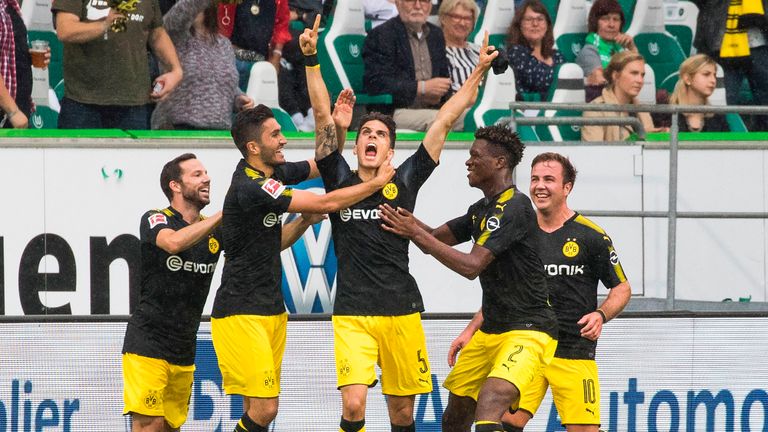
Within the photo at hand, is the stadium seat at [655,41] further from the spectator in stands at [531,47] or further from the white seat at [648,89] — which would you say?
the spectator in stands at [531,47]

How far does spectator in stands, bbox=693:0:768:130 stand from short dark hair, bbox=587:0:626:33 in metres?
0.85

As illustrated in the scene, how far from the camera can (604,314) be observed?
32.4 feet

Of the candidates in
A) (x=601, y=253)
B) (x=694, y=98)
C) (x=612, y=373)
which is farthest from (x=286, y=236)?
(x=694, y=98)

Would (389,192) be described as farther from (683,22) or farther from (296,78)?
(683,22)

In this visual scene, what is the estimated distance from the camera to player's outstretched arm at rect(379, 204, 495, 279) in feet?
30.3

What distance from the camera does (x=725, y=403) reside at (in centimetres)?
1138

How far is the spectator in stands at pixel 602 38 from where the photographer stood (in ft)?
46.6

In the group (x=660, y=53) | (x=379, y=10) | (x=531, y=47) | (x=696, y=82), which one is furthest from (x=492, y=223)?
(x=660, y=53)

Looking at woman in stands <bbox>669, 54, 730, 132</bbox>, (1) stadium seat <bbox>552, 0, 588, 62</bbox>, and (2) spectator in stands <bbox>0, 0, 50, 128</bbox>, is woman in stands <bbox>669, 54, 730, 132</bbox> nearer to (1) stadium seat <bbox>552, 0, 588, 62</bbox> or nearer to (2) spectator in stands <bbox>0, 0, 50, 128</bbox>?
(1) stadium seat <bbox>552, 0, 588, 62</bbox>

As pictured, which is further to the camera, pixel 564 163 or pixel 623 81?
pixel 623 81

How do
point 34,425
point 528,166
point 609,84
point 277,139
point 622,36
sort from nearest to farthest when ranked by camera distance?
point 277,139
point 34,425
point 528,166
point 609,84
point 622,36

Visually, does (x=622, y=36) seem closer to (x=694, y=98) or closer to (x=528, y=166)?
(x=694, y=98)

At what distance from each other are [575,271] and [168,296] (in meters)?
2.59

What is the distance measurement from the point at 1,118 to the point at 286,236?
2843mm
